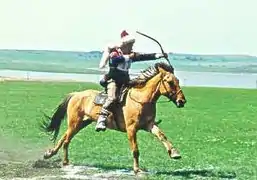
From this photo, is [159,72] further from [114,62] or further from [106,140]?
[106,140]

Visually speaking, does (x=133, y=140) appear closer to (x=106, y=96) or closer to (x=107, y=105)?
(x=107, y=105)

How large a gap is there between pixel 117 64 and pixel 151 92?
3.32 feet

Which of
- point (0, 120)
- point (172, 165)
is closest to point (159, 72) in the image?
point (172, 165)

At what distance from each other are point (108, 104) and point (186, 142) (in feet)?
32.2

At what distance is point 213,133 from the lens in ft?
104

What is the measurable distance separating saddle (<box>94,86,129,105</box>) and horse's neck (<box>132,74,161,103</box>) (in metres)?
0.36

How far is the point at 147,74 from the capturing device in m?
17.7

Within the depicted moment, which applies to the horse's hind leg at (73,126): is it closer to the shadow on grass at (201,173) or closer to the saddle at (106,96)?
the saddle at (106,96)

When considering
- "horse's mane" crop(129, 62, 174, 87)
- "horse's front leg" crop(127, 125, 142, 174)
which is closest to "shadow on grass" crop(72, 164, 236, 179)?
"horse's front leg" crop(127, 125, 142, 174)

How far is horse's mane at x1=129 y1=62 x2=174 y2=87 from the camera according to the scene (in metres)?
17.4

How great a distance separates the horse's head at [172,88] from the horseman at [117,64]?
0.55 meters

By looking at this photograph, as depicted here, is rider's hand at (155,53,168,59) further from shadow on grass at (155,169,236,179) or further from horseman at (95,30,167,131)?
shadow on grass at (155,169,236,179)

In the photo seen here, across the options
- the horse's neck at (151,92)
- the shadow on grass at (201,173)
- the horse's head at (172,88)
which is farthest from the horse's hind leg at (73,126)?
the horse's head at (172,88)

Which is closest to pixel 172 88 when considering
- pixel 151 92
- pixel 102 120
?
pixel 151 92
